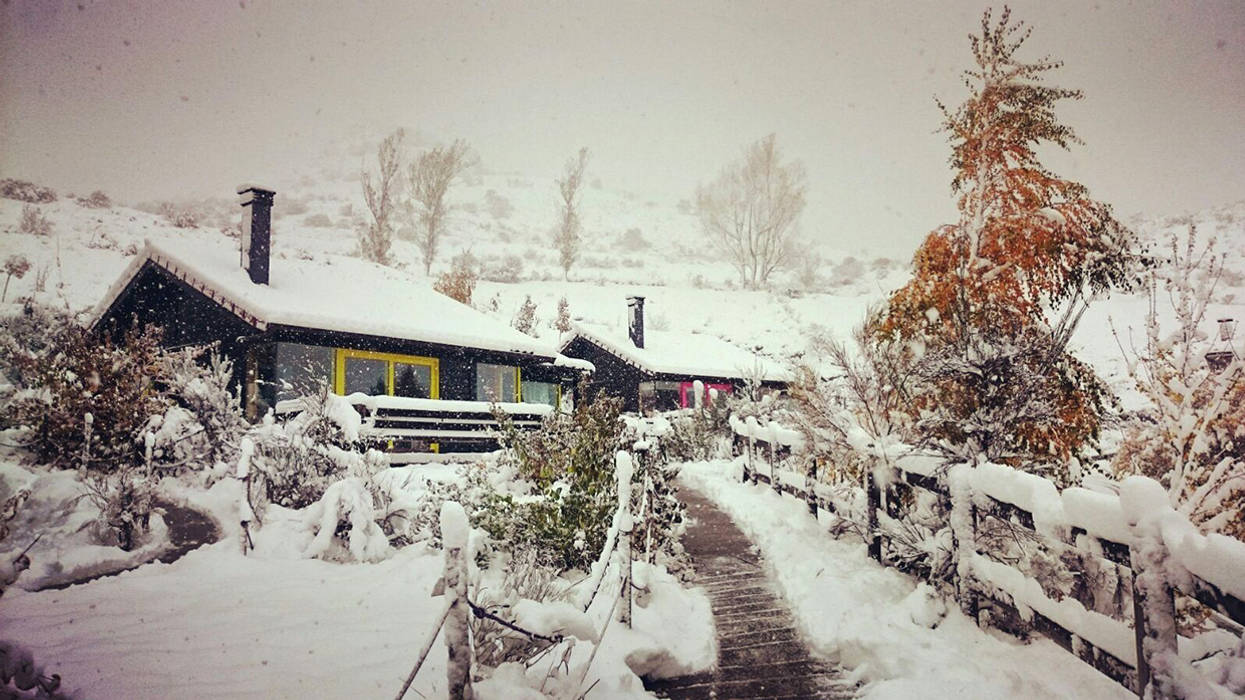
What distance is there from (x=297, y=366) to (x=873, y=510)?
36.2 ft

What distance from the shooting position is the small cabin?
21391 mm

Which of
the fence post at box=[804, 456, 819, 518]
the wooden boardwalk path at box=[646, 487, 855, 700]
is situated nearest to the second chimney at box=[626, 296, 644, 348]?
the fence post at box=[804, 456, 819, 518]

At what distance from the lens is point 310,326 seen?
10523 millimetres

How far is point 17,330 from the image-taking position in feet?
40.0

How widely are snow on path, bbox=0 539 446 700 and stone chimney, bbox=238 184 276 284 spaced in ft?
26.5

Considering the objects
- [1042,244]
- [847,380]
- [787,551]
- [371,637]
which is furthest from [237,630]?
[1042,244]

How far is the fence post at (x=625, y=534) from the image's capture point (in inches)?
169

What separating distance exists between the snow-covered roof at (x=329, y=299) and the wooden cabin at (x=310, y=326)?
0.03 meters

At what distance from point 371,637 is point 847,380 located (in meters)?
5.11

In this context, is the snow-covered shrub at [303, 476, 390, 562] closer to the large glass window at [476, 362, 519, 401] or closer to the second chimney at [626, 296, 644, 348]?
the large glass window at [476, 362, 519, 401]

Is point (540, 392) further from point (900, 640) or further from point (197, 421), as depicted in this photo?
point (900, 640)

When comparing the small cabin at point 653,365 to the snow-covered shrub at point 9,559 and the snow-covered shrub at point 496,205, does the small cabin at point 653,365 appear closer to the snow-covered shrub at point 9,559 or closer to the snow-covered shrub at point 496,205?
the snow-covered shrub at point 9,559

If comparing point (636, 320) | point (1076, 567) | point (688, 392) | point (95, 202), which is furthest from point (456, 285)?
point (1076, 567)

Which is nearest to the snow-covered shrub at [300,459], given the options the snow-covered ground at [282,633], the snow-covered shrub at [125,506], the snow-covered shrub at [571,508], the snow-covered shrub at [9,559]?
the snow-covered shrub at [125,506]
